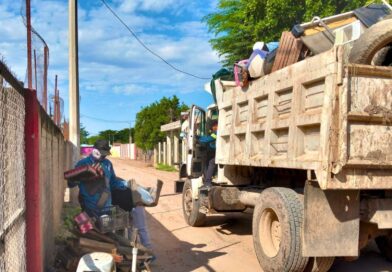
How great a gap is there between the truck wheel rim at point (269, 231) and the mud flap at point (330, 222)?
0.87 meters

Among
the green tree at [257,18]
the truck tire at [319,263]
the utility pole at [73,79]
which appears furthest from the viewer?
the green tree at [257,18]

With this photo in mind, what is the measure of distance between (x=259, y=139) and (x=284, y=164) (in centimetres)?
91

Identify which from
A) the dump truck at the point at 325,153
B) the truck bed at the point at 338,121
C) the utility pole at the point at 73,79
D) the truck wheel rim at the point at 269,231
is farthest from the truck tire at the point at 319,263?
the utility pole at the point at 73,79

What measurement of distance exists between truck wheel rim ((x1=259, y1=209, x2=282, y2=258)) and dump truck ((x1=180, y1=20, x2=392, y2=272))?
1 cm

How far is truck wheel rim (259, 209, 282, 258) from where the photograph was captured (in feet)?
17.7

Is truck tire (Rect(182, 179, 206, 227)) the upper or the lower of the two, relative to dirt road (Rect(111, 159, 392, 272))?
upper

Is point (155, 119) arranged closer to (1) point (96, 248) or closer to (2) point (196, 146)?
(2) point (196, 146)

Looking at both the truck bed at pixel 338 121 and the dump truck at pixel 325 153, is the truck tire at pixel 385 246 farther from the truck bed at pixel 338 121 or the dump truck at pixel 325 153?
the truck bed at pixel 338 121

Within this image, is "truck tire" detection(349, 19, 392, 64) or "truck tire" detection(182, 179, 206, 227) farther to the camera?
"truck tire" detection(182, 179, 206, 227)

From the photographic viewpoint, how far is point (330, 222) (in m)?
4.57

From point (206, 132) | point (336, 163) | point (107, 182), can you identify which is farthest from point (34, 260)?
point (206, 132)

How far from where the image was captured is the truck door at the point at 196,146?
9008mm

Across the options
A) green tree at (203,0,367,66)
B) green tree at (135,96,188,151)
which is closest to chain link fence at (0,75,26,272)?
green tree at (203,0,367,66)

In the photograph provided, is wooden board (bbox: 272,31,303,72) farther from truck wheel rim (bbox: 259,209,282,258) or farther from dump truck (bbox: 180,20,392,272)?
truck wheel rim (bbox: 259,209,282,258)
